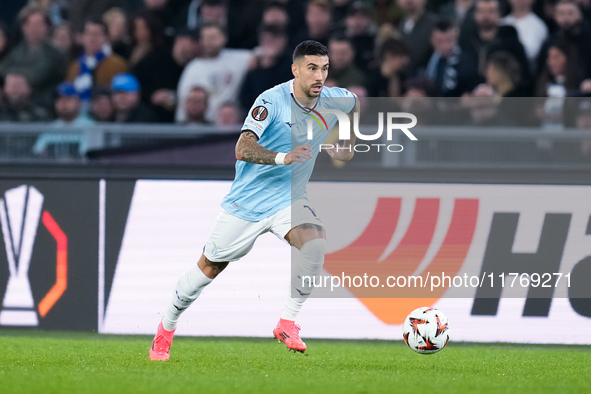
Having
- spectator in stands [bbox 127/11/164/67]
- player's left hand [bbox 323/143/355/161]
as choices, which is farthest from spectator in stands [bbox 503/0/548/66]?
player's left hand [bbox 323/143/355/161]

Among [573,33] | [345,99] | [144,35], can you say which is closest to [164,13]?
[144,35]

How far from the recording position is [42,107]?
1182 centimetres

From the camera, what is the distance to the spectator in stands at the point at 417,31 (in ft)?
37.7

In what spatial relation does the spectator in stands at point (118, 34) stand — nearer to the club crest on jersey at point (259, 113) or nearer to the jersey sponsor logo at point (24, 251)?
the jersey sponsor logo at point (24, 251)

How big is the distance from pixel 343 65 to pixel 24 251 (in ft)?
12.6

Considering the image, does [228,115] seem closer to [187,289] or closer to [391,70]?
[391,70]

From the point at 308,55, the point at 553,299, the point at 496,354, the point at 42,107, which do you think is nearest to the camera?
the point at 308,55

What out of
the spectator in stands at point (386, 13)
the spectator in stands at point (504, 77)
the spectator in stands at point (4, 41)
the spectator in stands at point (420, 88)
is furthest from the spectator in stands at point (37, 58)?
the spectator in stands at point (504, 77)

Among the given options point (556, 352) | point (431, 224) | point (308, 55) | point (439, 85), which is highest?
point (308, 55)

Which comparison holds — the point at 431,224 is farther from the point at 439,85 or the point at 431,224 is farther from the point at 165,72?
the point at 165,72

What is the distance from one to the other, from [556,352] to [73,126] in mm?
4900

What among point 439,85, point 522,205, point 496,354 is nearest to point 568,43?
point 439,85

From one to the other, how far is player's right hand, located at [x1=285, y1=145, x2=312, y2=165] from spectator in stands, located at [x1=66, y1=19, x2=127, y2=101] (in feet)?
18.1

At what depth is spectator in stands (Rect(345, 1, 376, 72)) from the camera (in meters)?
11.4
